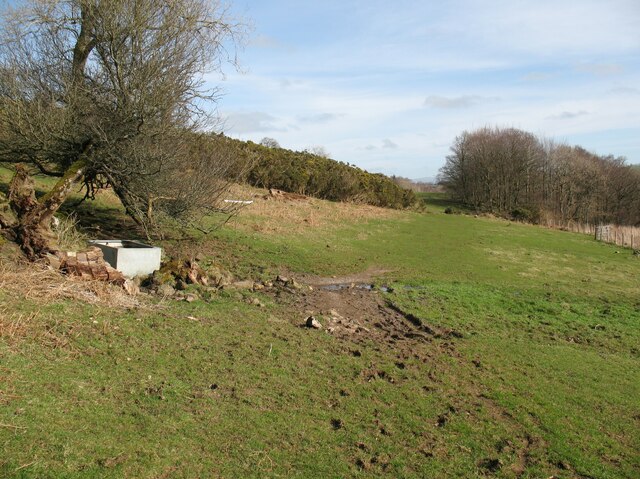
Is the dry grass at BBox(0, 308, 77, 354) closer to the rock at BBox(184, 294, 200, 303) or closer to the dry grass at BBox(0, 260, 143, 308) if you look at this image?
the dry grass at BBox(0, 260, 143, 308)

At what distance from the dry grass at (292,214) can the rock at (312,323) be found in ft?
34.7

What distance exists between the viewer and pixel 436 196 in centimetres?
7850

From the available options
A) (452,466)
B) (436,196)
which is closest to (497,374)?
(452,466)

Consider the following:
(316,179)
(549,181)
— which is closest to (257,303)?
(316,179)

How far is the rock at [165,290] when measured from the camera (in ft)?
34.7

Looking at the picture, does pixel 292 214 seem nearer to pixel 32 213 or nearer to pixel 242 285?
pixel 242 285

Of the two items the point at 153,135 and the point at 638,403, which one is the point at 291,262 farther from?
the point at 638,403

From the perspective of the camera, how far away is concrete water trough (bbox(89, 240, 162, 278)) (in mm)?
11493

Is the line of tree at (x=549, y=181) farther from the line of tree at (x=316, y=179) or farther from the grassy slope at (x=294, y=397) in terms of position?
the grassy slope at (x=294, y=397)

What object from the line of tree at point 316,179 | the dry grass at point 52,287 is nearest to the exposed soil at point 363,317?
the dry grass at point 52,287

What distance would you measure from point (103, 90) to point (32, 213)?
3365mm

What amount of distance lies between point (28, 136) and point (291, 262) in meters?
7.71

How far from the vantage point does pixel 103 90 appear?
488 inches

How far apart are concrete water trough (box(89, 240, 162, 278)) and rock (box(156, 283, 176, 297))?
1.19 metres
